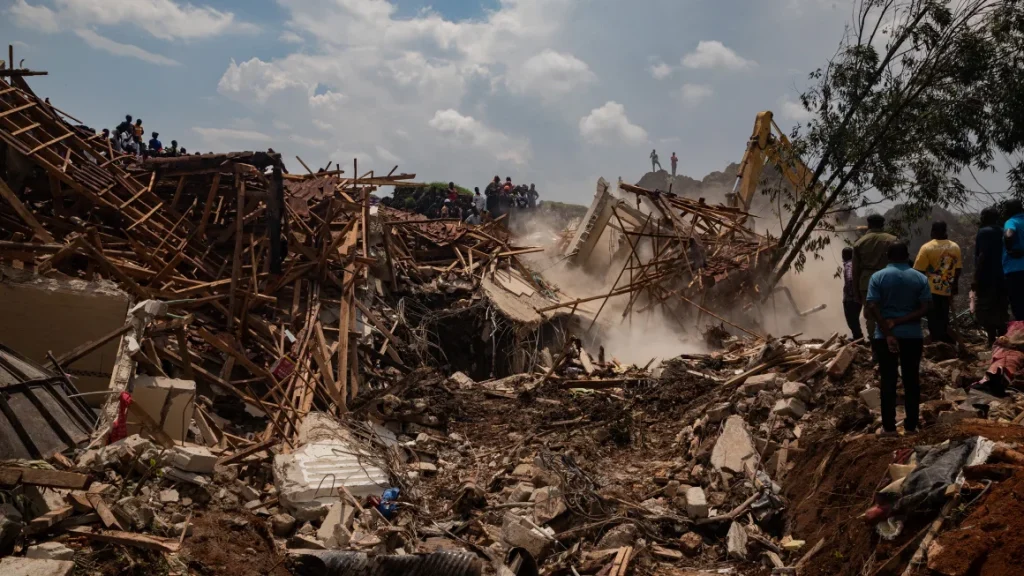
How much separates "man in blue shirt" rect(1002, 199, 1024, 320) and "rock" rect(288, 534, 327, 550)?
6623mm

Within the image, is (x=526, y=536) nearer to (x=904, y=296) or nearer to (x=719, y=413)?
(x=719, y=413)

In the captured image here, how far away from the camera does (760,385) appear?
8461 mm

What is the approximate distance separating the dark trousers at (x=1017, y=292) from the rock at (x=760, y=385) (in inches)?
92.5

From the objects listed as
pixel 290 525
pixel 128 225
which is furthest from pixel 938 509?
pixel 128 225

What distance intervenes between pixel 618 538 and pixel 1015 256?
462 centimetres

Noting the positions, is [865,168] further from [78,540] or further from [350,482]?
[78,540]

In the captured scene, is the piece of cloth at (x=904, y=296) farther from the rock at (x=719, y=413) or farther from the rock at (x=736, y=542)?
the rock at (x=719, y=413)

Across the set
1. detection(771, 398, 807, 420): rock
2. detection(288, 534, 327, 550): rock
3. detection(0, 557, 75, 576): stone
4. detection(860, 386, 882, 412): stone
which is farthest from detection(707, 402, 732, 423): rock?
detection(0, 557, 75, 576): stone

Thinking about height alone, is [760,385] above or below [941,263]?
below

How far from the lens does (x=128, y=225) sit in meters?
10.3

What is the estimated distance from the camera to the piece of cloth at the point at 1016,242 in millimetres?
7059

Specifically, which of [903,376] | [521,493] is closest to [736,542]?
[903,376]

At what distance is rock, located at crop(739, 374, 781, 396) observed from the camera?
8.42 m

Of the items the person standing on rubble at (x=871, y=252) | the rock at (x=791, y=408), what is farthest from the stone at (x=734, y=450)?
the person standing on rubble at (x=871, y=252)
